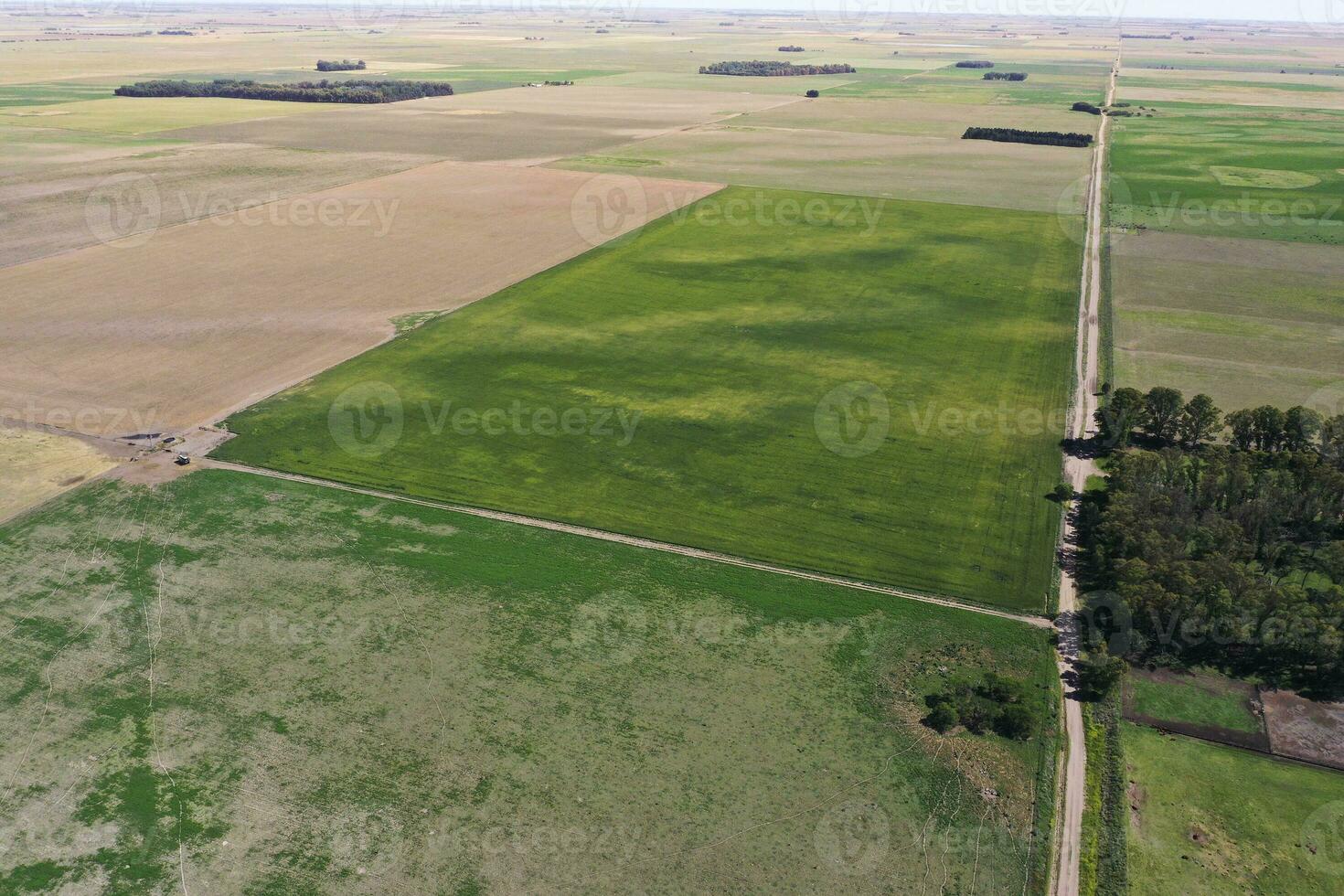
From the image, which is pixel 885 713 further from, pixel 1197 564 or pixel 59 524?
pixel 59 524

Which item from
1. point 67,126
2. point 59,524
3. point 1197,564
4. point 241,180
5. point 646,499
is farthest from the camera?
point 67,126

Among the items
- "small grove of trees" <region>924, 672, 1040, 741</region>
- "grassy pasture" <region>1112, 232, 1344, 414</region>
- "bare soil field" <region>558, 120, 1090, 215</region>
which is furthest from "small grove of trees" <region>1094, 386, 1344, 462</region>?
"bare soil field" <region>558, 120, 1090, 215</region>

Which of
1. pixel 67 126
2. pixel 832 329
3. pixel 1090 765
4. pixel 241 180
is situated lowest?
pixel 1090 765

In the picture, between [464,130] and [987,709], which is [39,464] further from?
[464,130]

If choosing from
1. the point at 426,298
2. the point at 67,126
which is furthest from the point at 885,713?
the point at 67,126

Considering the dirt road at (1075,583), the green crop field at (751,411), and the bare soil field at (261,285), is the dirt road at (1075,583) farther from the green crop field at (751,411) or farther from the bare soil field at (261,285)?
the bare soil field at (261,285)

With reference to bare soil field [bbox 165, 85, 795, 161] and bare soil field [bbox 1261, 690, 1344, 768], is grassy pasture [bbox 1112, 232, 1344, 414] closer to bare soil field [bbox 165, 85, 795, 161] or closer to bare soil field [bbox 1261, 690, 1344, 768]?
bare soil field [bbox 1261, 690, 1344, 768]
